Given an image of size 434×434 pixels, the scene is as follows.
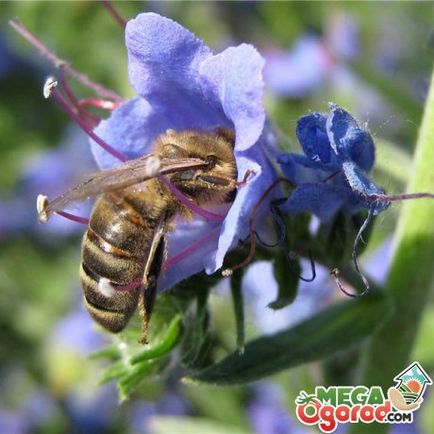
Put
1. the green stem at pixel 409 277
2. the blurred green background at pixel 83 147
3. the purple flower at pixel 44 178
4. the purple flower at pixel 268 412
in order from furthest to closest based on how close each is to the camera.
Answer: the purple flower at pixel 44 178 → the blurred green background at pixel 83 147 → the purple flower at pixel 268 412 → the green stem at pixel 409 277

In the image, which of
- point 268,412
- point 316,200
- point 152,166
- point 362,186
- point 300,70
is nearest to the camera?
point 152,166

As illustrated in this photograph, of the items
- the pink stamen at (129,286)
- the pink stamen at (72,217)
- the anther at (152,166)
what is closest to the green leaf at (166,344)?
the pink stamen at (129,286)

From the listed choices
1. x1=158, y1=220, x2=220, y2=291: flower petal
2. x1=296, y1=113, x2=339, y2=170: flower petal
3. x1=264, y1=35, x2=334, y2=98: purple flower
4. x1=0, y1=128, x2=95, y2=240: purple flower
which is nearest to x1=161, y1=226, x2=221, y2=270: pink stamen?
x1=158, y1=220, x2=220, y2=291: flower petal

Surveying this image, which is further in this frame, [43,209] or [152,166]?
→ [43,209]

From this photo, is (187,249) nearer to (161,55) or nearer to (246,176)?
(246,176)

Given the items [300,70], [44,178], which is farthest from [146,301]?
[44,178]

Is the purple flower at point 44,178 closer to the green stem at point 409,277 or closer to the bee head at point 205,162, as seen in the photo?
the green stem at point 409,277

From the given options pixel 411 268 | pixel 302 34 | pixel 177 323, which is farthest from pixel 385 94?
pixel 302 34

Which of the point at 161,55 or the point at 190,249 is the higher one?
the point at 161,55
